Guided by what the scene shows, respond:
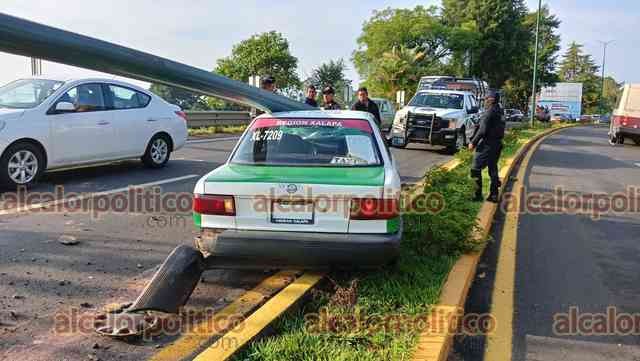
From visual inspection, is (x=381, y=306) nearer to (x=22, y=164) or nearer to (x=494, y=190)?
(x=494, y=190)

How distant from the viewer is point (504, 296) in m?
4.65

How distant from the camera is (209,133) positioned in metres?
20.5

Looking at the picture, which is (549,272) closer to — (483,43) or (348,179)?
(348,179)

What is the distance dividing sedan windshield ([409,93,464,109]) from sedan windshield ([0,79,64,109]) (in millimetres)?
11254

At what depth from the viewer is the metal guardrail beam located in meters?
2.87

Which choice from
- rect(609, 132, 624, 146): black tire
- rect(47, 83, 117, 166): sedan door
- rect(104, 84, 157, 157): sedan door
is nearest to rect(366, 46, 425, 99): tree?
rect(609, 132, 624, 146): black tire

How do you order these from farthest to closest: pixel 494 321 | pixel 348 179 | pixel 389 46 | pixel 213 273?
pixel 389 46 → pixel 213 273 → pixel 348 179 → pixel 494 321

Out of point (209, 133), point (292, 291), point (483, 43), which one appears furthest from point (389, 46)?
point (292, 291)

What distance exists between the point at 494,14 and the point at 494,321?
55.3 meters

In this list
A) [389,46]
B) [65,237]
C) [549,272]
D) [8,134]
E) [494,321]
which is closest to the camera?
[494,321]

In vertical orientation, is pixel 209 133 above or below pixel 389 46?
below

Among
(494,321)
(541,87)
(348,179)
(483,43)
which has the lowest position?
(494,321)

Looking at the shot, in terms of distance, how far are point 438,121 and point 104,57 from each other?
1346 cm

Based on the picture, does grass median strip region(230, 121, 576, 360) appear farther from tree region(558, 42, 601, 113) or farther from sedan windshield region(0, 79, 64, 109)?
tree region(558, 42, 601, 113)
